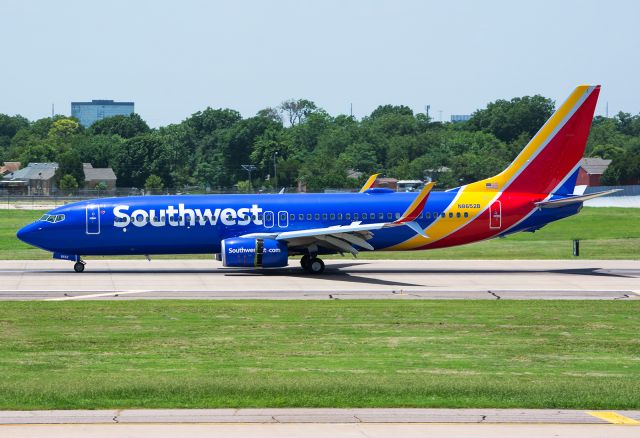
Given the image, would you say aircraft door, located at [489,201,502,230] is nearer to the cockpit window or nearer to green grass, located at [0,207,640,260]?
green grass, located at [0,207,640,260]

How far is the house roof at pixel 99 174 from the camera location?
519 feet

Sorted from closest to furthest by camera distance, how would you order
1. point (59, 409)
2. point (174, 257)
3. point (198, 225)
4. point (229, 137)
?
point (59, 409), point (198, 225), point (174, 257), point (229, 137)

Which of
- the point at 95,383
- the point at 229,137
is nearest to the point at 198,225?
the point at 95,383

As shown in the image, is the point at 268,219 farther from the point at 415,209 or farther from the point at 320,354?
the point at 320,354

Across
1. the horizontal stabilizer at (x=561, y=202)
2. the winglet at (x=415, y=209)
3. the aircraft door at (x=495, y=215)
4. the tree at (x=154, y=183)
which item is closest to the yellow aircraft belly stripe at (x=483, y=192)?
the aircraft door at (x=495, y=215)

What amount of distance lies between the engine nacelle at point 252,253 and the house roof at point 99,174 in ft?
389

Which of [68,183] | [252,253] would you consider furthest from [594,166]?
[252,253]

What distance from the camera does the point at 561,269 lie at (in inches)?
1864

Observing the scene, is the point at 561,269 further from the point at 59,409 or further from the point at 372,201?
the point at 59,409

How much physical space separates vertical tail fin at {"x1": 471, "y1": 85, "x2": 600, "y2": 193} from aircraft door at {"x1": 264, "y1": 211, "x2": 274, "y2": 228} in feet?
33.5

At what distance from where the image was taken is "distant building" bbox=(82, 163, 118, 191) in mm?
157875

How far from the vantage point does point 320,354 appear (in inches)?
958

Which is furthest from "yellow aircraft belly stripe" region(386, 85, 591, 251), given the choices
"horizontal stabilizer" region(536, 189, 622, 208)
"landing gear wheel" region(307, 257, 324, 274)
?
"landing gear wheel" region(307, 257, 324, 274)

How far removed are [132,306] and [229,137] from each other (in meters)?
140
